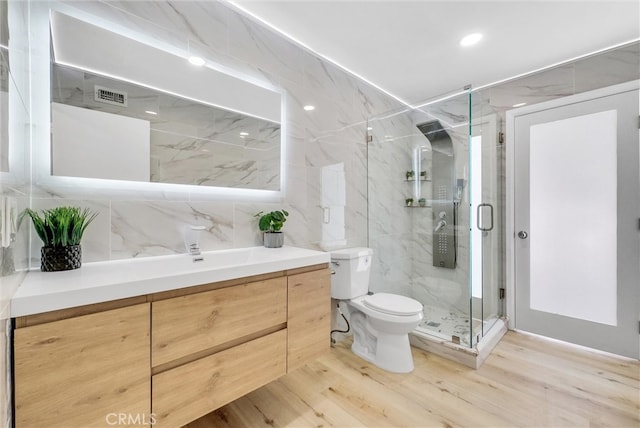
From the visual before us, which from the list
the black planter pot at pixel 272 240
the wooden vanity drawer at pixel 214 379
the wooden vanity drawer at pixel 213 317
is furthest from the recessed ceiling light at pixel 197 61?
the wooden vanity drawer at pixel 214 379

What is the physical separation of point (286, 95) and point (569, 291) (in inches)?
115

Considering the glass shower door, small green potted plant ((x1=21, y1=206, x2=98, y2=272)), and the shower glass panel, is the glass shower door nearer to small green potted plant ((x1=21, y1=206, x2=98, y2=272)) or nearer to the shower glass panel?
the shower glass panel

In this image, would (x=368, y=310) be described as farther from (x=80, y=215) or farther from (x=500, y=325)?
(x=80, y=215)

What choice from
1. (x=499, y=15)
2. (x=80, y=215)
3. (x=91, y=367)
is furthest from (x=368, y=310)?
(x=499, y=15)

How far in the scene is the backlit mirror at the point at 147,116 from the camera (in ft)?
3.98

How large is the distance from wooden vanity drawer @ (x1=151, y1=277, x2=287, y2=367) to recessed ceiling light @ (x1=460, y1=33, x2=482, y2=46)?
2.19 metres

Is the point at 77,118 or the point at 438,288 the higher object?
the point at 77,118

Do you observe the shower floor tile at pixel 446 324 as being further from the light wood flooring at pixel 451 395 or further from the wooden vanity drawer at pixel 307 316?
the wooden vanity drawer at pixel 307 316

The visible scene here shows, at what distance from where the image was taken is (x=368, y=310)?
2037 mm

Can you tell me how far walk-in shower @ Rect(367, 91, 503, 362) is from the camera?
2307mm

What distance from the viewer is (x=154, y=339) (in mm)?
955

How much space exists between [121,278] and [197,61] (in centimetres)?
129

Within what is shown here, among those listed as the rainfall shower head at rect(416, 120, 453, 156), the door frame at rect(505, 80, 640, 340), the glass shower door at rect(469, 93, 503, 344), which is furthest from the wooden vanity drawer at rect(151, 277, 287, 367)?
the door frame at rect(505, 80, 640, 340)

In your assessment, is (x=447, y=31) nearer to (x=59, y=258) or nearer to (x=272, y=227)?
(x=272, y=227)
